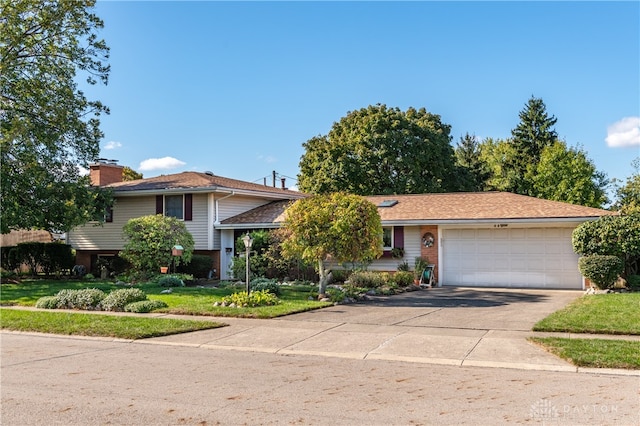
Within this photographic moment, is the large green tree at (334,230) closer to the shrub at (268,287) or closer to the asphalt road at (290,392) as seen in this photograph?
the shrub at (268,287)

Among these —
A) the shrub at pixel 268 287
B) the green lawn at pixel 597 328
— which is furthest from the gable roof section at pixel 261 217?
the green lawn at pixel 597 328

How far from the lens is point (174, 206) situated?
80.2ft

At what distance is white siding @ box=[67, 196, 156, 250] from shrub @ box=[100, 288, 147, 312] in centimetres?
1042

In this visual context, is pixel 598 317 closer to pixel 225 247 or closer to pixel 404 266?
pixel 404 266

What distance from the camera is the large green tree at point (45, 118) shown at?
2130 cm

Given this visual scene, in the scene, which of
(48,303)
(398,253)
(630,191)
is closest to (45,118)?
(48,303)

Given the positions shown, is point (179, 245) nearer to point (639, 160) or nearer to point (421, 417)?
point (421, 417)

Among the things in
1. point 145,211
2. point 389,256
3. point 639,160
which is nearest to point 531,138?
point 639,160

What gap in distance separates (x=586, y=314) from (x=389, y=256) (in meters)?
9.84

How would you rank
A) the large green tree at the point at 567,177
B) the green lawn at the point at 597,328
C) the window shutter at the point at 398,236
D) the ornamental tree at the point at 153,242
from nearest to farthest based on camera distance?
the green lawn at the point at 597,328 < the ornamental tree at the point at 153,242 < the window shutter at the point at 398,236 < the large green tree at the point at 567,177

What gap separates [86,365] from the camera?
834 centimetres

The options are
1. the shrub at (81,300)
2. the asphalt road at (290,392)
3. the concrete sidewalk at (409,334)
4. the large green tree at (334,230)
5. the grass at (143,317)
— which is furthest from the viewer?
the large green tree at (334,230)

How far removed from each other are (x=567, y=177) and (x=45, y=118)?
3413 cm

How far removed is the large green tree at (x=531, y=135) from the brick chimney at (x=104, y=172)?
98.8ft
